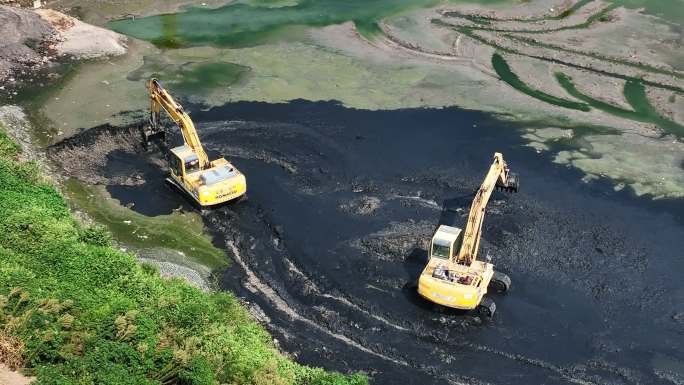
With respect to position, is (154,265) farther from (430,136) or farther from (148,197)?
(430,136)

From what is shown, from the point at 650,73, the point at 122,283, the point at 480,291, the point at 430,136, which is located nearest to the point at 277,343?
the point at 122,283

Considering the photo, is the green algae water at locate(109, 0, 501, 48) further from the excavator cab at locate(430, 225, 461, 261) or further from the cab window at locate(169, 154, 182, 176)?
the excavator cab at locate(430, 225, 461, 261)

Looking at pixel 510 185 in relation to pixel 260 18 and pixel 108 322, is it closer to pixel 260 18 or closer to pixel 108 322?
pixel 108 322

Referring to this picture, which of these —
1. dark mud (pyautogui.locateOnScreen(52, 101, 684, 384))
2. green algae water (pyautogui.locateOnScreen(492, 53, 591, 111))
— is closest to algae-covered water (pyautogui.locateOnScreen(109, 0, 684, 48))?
green algae water (pyautogui.locateOnScreen(492, 53, 591, 111))

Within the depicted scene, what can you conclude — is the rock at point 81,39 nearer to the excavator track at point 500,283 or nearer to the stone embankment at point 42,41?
the stone embankment at point 42,41

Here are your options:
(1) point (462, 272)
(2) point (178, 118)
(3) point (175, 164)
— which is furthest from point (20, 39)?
(1) point (462, 272)
